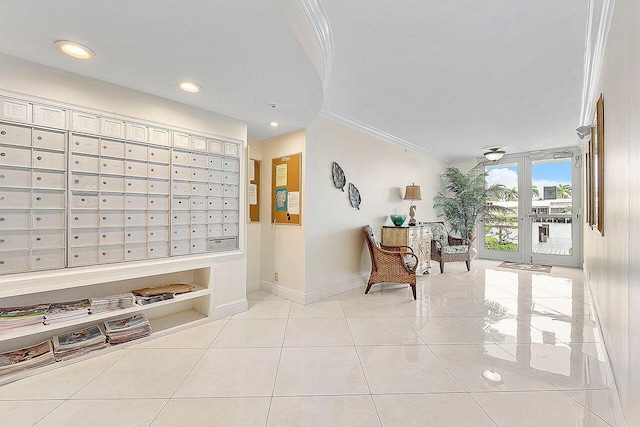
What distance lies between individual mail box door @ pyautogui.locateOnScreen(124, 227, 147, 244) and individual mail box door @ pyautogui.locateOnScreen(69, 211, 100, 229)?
222 mm

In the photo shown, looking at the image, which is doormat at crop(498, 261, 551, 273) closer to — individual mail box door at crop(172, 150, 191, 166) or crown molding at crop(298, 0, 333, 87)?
crown molding at crop(298, 0, 333, 87)

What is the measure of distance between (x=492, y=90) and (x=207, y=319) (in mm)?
3976

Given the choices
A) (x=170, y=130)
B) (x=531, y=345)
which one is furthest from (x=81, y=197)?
(x=531, y=345)

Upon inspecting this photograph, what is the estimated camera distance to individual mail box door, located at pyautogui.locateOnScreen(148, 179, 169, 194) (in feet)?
8.33

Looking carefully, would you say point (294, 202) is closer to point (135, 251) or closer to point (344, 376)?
point (135, 251)

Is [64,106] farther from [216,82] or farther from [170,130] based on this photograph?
[216,82]

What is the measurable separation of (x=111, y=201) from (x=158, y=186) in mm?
387

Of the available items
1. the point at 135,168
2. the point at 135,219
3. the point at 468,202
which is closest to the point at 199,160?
the point at 135,168

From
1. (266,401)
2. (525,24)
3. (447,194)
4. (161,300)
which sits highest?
(525,24)

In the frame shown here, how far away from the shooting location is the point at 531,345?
2402 mm

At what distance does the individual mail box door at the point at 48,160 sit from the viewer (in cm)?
200

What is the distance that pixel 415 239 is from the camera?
15.6 ft

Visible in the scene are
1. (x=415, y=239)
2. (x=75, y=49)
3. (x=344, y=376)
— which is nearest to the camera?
(x=75, y=49)

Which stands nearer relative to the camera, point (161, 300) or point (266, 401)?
point (266, 401)
